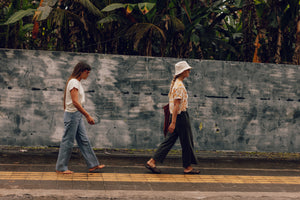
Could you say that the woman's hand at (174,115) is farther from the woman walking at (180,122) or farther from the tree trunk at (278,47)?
the tree trunk at (278,47)

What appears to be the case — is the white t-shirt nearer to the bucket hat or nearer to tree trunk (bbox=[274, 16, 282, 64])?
the bucket hat

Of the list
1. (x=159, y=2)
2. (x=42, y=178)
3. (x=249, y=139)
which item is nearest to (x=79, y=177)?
(x=42, y=178)

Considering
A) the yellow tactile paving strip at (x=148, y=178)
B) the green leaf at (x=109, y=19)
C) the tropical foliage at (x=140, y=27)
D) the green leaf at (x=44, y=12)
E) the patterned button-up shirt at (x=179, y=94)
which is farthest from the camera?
the tropical foliage at (x=140, y=27)

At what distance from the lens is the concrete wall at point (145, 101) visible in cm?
822

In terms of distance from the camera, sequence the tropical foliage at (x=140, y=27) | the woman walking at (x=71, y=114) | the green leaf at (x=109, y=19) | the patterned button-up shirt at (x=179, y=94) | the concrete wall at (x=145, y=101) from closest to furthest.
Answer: the woman walking at (x=71, y=114)
the patterned button-up shirt at (x=179, y=94)
the concrete wall at (x=145, y=101)
the green leaf at (x=109, y=19)
the tropical foliage at (x=140, y=27)

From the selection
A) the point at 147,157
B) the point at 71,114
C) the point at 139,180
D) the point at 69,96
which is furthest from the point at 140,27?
the point at 139,180

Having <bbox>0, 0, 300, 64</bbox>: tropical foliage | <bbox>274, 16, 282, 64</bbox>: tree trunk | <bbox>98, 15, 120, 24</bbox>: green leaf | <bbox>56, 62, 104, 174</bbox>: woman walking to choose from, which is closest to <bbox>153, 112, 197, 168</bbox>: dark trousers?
<bbox>56, 62, 104, 174</bbox>: woman walking

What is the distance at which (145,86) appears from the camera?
856 centimetres

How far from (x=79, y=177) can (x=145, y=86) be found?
9.49 ft

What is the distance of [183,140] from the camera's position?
6773mm

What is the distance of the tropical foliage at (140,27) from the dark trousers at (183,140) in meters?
3.44

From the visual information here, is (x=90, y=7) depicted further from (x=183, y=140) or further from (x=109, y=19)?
(x=183, y=140)

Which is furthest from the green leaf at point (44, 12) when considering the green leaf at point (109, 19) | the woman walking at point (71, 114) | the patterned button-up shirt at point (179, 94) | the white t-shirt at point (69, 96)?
the patterned button-up shirt at point (179, 94)

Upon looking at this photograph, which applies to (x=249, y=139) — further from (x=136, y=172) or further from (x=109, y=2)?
(x=109, y=2)
